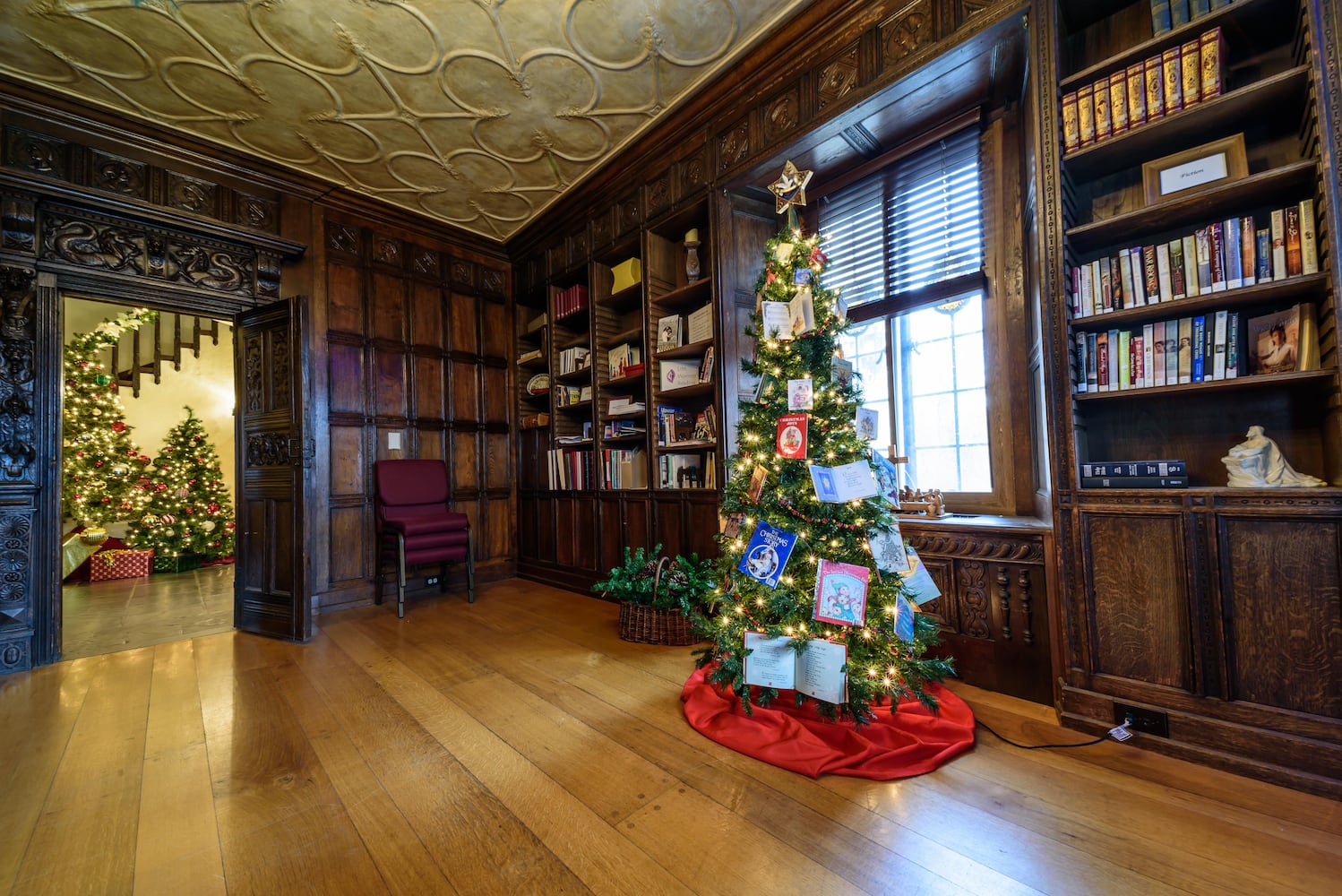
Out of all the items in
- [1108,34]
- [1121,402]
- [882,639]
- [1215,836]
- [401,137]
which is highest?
[401,137]

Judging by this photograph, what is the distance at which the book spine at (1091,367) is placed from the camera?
180 centimetres

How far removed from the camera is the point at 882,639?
5.90 ft

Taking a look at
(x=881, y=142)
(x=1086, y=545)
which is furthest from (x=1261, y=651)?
(x=881, y=142)

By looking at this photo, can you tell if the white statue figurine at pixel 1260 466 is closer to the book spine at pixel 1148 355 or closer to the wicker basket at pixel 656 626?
the book spine at pixel 1148 355

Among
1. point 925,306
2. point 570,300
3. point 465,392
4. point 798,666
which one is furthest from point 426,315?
point 798,666

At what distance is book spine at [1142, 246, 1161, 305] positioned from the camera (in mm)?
1678

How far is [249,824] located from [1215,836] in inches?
94.1

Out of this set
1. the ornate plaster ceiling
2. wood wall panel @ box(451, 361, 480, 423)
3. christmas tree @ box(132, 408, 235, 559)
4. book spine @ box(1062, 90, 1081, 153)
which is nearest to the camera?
book spine @ box(1062, 90, 1081, 153)

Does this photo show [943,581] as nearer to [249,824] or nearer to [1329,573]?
[1329,573]

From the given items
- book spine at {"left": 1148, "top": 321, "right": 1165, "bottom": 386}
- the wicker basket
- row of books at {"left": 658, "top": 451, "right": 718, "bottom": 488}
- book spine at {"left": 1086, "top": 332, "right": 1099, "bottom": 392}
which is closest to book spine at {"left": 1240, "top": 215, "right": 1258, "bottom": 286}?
book spine at {"left": 1148, "top": 321, "right": 1165, "bottom": 386}

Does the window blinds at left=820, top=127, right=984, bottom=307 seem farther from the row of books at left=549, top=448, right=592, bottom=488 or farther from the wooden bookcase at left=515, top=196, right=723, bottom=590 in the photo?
the row of books at left=549, top=448, right=592, bottom=488

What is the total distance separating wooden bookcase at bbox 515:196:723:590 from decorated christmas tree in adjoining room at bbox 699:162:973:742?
1018mm

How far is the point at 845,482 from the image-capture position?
5.80 feet

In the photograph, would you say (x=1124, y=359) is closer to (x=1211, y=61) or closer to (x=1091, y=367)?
(x=1091, y=367)
